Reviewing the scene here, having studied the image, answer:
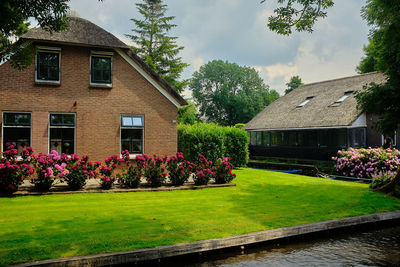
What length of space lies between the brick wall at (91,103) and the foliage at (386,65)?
371 inches

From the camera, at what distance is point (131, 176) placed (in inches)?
485

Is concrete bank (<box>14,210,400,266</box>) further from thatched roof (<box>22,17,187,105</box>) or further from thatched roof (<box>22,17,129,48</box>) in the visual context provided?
thatched roof (<box>22,17,129,48</box>)

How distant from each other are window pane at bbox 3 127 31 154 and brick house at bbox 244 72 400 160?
1932 centimetres

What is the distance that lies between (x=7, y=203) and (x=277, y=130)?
25.6 metres

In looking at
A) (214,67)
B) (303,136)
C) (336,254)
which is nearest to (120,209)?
(336,254)

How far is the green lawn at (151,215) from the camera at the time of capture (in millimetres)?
6055

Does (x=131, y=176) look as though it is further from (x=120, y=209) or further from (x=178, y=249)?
(x=178, y=249)

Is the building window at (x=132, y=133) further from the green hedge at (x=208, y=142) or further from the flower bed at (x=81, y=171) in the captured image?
the flower bed at (x=81, y=171)

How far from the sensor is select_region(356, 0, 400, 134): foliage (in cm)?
1211

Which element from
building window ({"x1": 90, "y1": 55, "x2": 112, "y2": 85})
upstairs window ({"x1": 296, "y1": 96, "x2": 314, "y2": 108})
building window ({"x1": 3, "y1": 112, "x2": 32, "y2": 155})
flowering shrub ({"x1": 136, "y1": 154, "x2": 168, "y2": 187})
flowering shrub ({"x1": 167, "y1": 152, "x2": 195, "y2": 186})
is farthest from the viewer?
upstairs window ({"x1": 296, "y1": 96, "x2": 314, "y2": 108})

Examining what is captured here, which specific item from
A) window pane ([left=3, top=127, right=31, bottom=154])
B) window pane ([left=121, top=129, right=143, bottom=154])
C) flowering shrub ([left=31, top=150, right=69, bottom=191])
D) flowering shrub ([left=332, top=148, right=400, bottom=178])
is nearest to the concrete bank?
flowering shrub ([left=31, top=150, right=69, bottom=191])

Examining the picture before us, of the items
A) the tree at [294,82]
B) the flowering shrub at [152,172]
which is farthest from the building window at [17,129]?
the tree at [294,82]

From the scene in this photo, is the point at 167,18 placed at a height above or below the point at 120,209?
above

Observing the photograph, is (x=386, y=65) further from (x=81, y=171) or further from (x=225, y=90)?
(x=225, y=90)
